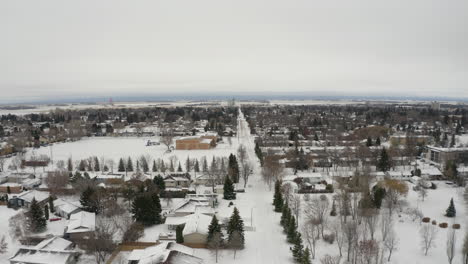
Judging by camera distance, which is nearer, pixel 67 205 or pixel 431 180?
pixel 67 205

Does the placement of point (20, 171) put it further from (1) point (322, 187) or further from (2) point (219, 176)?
A: (1) point (322, 187)

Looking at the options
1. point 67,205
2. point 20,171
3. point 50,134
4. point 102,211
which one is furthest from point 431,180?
point 50,134

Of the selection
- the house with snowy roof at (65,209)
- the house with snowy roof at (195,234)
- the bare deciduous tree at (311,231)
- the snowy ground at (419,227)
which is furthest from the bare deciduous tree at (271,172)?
the house with snowy roof at (65,209)

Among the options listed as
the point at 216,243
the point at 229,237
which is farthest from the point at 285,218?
the point at 216,243

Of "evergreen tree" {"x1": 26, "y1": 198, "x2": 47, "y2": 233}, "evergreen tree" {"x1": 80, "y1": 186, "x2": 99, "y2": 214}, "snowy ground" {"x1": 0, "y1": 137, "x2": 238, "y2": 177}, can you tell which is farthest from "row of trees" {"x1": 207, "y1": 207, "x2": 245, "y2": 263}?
"snowy ground" {"x1": 0, "y1": 137, "x2": 238, "y2": 177}

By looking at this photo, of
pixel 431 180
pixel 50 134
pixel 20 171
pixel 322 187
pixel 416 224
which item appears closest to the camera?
pixel 416 224

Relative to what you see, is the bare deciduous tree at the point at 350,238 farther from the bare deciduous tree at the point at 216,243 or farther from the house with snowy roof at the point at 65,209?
the house with snowy roof at the point at 65,209

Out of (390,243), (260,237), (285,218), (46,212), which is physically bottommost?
(260,237)

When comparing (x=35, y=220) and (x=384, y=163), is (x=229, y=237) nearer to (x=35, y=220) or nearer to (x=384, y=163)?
(x=35, y=220)
